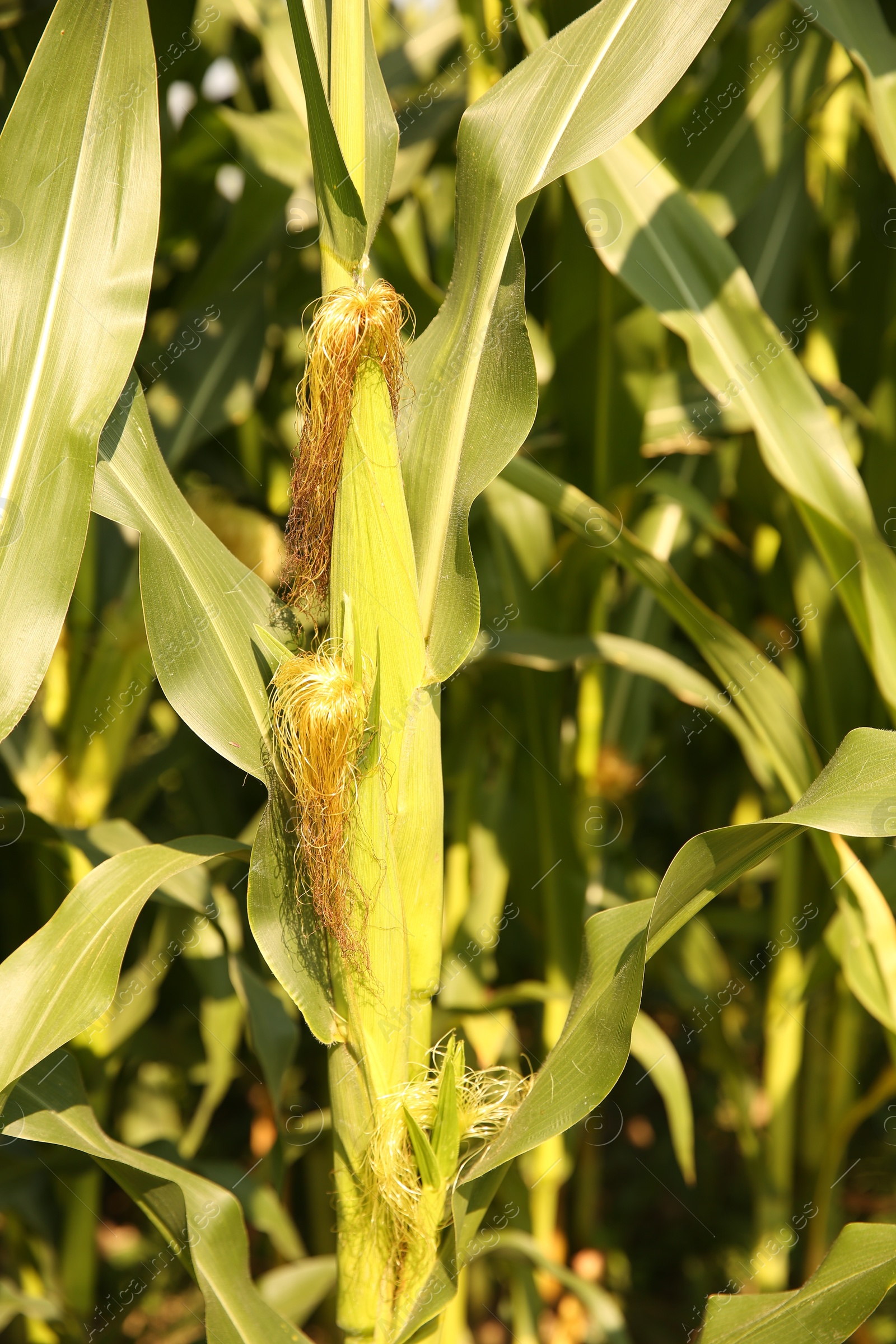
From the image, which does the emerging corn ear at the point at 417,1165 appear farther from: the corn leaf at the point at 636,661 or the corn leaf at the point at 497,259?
the corn leaf at the point at 636,661

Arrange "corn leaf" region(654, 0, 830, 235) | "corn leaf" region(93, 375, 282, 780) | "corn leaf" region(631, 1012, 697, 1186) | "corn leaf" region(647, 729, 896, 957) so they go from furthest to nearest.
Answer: "corn leaf" region(654, 0, 830, 235)
"corn leaf" region(631, 1012, 697, 1186)
"corn leaf" region(93, 375, 282, 780)
"corn leaf" region(647, 729, 896, 957)

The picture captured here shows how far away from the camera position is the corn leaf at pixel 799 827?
2.27 feet

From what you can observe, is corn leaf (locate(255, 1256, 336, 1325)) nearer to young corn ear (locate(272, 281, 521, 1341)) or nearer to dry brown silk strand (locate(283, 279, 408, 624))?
young corn ear (locate(272, 281, 521, 1341))

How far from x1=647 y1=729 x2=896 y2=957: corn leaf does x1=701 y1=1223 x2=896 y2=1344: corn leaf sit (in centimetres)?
30

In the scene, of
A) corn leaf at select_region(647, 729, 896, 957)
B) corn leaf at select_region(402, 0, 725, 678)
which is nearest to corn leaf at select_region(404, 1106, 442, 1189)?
corn leaf at select_region(647, 729, 896, 957)

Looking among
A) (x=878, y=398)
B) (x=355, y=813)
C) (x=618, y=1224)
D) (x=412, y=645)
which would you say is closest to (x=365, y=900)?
(x=355, y=813)

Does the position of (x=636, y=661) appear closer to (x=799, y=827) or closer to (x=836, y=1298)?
(x=799, y=827)

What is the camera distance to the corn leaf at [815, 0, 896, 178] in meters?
1.02

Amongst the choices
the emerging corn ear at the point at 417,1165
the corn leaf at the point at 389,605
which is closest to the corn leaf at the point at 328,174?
the corn leaf at the point at 389,605

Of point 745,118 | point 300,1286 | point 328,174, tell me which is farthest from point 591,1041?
point 745,118

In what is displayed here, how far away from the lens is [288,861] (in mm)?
790

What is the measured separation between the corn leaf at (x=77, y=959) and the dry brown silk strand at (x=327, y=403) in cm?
26

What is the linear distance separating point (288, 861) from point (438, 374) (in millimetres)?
422

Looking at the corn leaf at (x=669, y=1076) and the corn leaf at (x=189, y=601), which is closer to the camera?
the corn leaf at (x=189, y=601)
